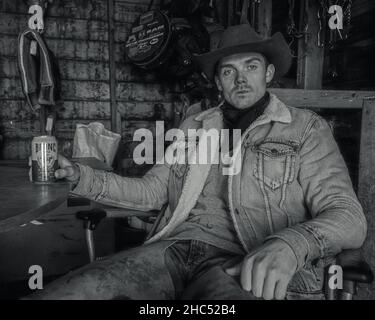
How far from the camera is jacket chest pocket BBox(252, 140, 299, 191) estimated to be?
5.64ft

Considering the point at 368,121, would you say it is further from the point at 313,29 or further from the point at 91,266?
the point at 91,266

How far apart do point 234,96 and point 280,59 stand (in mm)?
393

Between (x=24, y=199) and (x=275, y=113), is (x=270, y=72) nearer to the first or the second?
(x=275, y=113)

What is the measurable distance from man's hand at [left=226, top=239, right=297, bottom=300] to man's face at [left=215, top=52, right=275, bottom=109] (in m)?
0.99

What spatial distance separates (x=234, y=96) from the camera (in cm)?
199

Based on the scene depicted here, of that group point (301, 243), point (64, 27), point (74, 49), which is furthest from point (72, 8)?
point (301, 243)

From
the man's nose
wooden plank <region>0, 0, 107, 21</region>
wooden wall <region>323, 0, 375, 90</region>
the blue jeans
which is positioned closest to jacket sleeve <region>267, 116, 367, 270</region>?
the blue jeans

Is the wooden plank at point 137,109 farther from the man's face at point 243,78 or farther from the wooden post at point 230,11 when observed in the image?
the man's face at point 243,78

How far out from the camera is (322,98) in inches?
99.3

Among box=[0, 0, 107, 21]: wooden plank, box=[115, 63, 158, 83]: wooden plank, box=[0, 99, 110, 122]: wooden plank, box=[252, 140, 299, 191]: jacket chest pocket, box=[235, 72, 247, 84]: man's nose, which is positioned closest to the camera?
box=[252, 140, 299, 191]: jacket chest pocket

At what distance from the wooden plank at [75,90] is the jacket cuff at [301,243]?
4.37 meters

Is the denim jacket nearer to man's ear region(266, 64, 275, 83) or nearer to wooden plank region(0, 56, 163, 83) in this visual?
man's ear region(266, 64, 275, 83)

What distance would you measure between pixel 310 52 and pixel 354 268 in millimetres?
1811

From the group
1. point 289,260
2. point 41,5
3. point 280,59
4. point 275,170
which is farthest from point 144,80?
point 289,260
